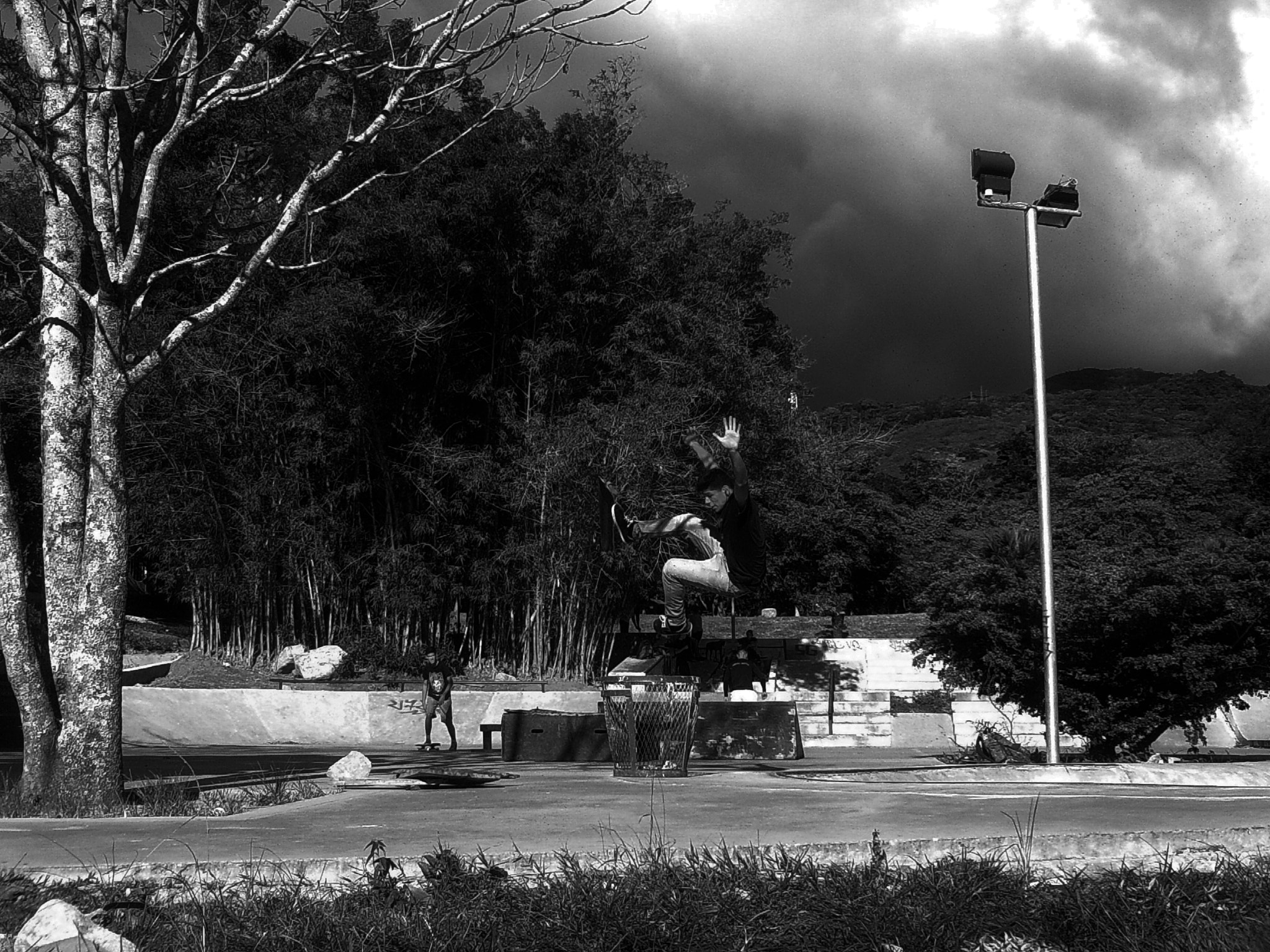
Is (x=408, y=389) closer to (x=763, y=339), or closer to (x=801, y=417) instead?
(x=801, y=417)

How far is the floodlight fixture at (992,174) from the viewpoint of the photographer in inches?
492

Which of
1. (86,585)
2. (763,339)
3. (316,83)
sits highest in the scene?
(316,83)

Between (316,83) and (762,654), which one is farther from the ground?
(316,83)

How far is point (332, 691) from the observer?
906 inches

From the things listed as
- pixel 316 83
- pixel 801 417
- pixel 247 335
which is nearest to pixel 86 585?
pixel 247 335

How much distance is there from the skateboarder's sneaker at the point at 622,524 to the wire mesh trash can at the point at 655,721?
1237 mm

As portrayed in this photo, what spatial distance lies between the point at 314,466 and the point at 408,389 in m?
2.56

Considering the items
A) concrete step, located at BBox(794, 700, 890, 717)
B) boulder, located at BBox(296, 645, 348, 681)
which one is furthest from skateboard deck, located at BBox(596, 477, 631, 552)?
concrete step, located at BBox(794, 700, 890, 717)

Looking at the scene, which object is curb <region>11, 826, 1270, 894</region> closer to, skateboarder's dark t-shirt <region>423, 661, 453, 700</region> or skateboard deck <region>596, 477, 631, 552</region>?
skateboard deck <region>596, 477, 631, 552</region>

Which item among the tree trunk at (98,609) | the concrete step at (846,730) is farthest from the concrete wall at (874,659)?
→ the tree trunk at (98,609)

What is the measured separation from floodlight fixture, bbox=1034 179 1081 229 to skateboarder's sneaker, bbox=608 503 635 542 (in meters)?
5.69

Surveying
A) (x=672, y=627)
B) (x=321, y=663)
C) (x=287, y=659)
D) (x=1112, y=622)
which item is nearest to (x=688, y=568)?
(x=672, y=627)

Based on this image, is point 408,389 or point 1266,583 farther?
point 408,389

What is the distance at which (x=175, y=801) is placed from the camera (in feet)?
26.5
